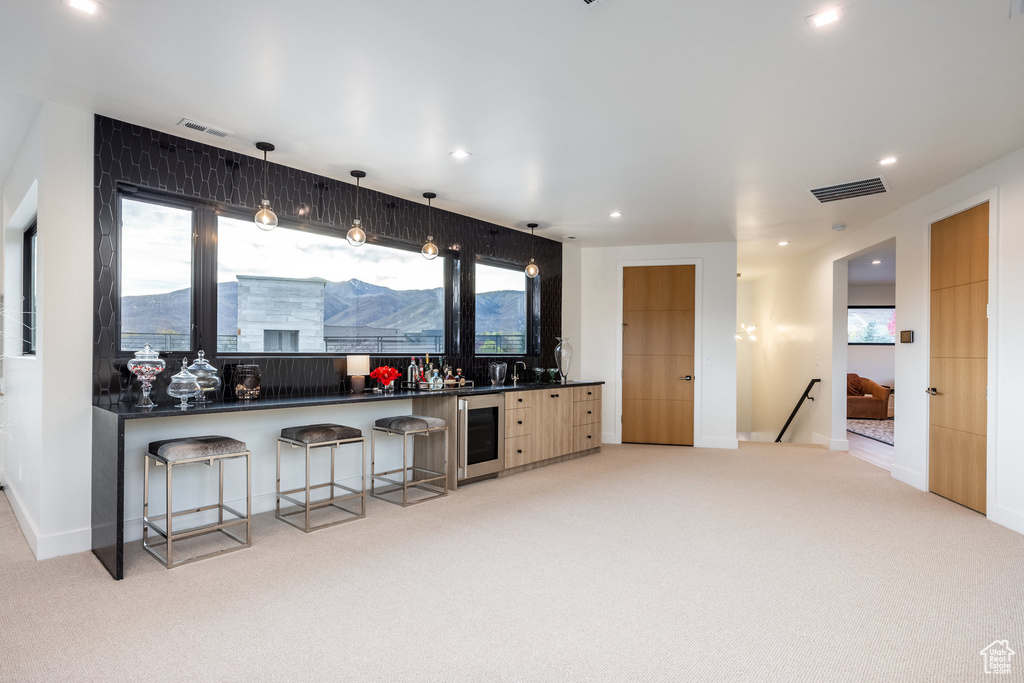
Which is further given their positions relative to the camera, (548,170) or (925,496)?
(925,496)

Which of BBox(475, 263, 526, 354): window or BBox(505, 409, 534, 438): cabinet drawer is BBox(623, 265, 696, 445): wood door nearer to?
BBox(475, 263, 526, 354): window

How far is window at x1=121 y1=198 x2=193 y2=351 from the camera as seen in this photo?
3549 mm

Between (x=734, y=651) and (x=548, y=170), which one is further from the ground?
(x=548, y=170)

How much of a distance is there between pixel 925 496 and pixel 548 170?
Answer: 4290 millimetres

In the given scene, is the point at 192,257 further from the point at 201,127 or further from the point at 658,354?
the point at 658,354

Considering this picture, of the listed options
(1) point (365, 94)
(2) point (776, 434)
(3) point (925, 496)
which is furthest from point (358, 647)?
(2) point (776, 434)

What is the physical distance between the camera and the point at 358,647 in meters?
2.24

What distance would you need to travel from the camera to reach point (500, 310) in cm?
639

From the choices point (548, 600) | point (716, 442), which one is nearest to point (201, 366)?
point (548, 600)

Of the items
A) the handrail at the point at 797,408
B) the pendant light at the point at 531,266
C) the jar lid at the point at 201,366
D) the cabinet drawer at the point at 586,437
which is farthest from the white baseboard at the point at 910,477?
the jar lid at the point at 201,366

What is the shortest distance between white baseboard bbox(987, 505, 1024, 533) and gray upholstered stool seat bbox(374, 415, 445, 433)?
165 inches

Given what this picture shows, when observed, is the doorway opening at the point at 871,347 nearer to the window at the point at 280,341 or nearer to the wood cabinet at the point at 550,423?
the wood cabinet at the point at 550,423

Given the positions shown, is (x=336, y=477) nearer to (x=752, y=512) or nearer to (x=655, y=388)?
(x=752, y=512)

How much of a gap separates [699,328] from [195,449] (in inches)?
232
